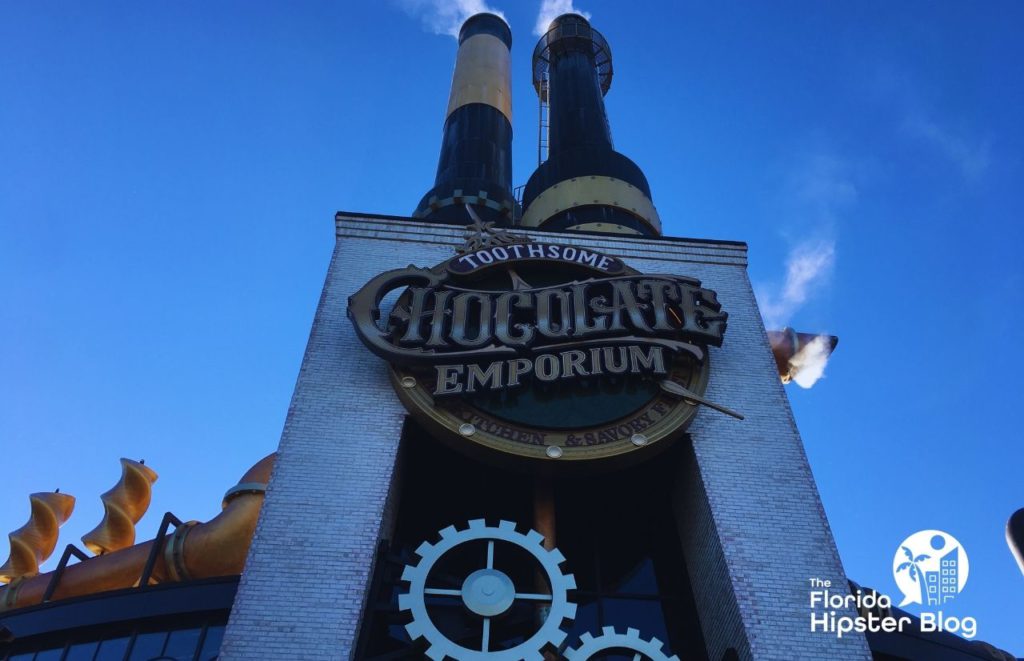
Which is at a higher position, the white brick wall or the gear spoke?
the white brick wall

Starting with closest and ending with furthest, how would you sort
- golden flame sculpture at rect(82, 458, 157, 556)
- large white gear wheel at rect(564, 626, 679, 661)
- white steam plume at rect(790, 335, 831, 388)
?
1. large white gear wheel at rect(564, 626, 679, 661)
2. golden flame sculpture at rect(82, 458, 157, 556)
3. white steam plume at rect(790, 335, 831, 388)

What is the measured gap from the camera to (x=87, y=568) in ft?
54.6

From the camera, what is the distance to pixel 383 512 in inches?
500

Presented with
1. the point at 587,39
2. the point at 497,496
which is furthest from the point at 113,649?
the point at 587,39

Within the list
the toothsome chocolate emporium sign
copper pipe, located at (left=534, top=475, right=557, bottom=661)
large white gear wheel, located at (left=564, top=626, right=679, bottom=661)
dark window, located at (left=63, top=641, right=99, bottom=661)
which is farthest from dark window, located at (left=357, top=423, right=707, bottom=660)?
dark window, located at (left=63, top=641, right=99, bottom=661)

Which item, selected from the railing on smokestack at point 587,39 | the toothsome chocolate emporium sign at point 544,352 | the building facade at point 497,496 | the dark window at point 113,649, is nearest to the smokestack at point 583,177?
the railing on smokestack at point 587,39

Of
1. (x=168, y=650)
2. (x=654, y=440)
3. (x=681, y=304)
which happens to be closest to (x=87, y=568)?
(x=168, y=650)

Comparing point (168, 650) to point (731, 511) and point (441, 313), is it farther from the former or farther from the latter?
point (731, 511)

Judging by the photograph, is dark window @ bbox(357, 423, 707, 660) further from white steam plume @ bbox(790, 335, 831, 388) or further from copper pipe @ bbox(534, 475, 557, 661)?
white steam plume @ bbox(790, 335, 831, 388)

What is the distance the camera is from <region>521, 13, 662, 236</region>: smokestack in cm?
2155

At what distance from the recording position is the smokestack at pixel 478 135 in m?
23.6

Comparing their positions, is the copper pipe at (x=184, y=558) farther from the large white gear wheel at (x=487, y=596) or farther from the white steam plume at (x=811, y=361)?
the white steam plume at (x=811, y=361)

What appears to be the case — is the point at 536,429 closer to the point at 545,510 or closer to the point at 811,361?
the point at 545,510

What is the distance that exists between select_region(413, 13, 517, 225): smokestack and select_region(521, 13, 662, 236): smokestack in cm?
117
